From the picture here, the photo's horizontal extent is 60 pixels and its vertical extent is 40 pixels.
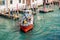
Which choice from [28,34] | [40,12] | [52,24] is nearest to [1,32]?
[28,34]

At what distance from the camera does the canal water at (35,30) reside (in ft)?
111

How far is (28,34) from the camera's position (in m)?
35.0

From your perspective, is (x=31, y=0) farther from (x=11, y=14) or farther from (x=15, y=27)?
(x=15, y=27)

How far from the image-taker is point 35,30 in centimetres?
3738

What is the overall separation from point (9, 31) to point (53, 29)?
7447mm

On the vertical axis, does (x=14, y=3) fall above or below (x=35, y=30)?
above

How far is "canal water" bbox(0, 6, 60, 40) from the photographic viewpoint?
3391cm

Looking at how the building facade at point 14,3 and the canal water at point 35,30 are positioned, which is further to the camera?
the building facade at point 14,3

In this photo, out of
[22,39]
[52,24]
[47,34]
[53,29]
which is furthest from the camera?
[52,24]

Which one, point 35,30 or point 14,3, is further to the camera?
point 14,3

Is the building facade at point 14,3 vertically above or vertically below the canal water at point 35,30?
above

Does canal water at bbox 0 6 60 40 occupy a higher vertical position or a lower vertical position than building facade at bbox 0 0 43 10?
lower

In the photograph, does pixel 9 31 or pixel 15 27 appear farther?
pixel 15 27

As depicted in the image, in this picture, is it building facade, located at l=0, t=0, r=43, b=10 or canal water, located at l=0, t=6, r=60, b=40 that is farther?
building facade, located at l=0, t=0, r=43, b=10
